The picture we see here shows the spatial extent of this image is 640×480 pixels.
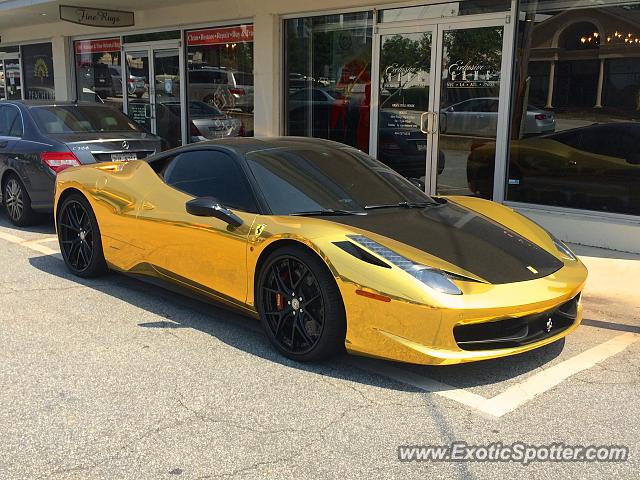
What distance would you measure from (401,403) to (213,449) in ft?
3.56

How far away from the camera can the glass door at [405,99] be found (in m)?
8.92

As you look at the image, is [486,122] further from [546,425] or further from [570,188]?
[546,425]

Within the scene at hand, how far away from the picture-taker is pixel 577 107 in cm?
755

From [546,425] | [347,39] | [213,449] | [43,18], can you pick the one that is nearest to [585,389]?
[546,425]

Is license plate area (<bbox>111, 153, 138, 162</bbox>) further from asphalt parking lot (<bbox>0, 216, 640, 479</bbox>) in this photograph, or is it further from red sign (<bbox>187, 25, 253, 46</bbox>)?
red sign (<bbox>187, 25, 253, 46</bbox>)

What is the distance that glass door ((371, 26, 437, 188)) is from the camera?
8.92 m

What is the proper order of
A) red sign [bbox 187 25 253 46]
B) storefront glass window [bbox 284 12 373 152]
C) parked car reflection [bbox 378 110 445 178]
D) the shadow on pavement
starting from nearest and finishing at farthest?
the shadow on pavement → parked car reflection [bbox 378 110 445 178] → storefront glass window [bbox 284 12 373 152] → red sign [bbox 187 25 253 46]

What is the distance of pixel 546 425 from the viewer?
338cm

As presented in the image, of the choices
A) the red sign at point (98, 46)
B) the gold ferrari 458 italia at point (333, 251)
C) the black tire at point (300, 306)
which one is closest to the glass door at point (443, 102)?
the gold ferrari 458 italia at point (333, 251)

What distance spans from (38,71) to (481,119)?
43.2 ft

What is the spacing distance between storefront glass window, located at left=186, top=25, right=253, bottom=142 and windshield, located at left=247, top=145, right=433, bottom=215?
22.5 ft

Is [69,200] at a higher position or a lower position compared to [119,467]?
higher

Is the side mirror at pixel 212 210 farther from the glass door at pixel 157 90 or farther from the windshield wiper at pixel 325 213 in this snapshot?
the glass door at pixel 157 90

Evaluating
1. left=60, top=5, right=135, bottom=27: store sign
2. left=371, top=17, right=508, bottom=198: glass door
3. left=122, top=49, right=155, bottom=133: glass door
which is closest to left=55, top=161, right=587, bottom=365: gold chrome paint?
left=371, top=17, right=508, bottom=198: glass door
